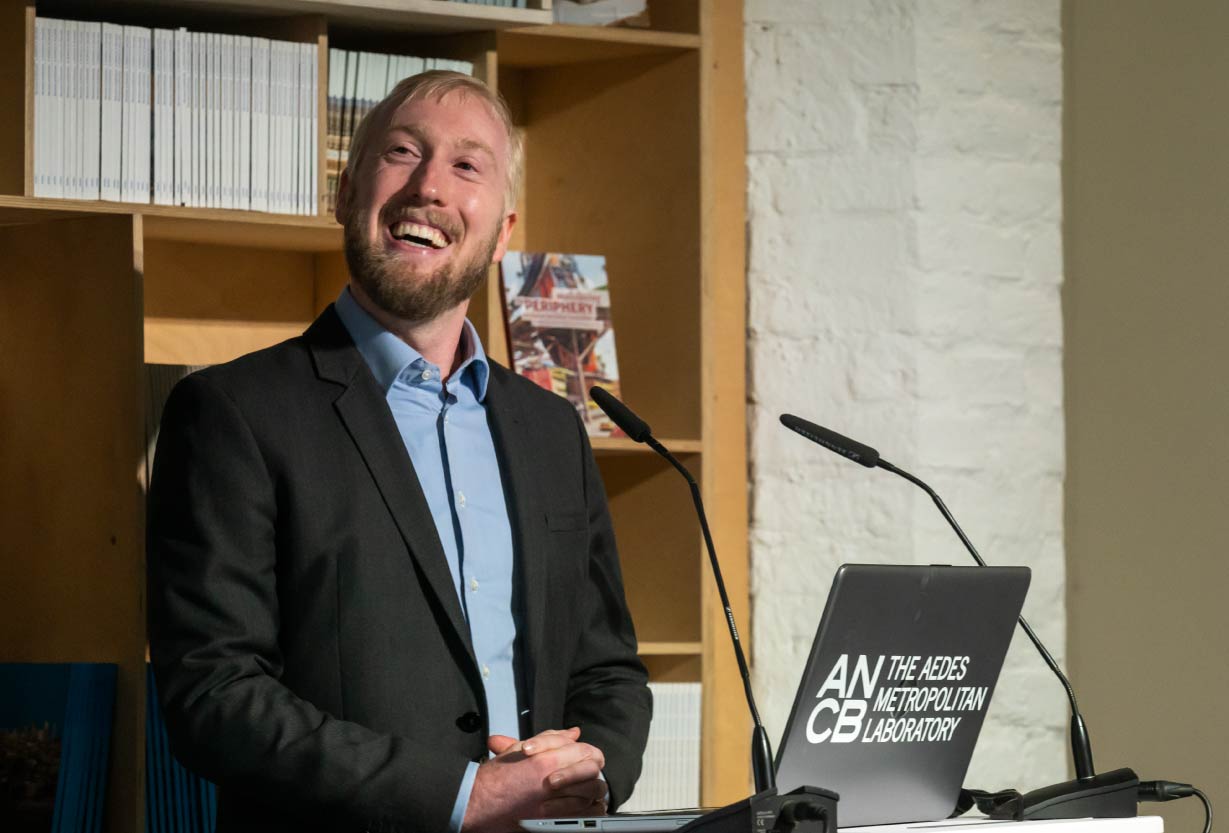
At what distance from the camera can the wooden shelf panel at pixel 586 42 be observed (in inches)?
120

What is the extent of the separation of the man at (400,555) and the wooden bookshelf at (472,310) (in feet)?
1.82

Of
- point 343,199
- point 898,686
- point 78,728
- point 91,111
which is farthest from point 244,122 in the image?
point 898,686

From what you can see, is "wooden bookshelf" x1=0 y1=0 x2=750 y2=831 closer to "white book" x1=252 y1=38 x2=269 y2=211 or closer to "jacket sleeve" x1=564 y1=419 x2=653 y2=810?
Result: "white book" x1=252 y1=38 x2=269 y2=211

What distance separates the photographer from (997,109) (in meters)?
3.36

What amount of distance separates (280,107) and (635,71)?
75 centimetres

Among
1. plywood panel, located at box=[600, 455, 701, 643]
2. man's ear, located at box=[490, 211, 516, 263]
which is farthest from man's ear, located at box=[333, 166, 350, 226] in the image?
plywood panel, located at box=[600, 455, 701, 643]

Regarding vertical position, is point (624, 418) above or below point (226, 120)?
below

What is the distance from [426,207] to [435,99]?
0.17 m

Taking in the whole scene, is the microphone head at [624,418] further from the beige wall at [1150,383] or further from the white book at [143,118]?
the beige wall at [1150,383]

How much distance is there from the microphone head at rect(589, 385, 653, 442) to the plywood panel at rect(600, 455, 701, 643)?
1.01 m

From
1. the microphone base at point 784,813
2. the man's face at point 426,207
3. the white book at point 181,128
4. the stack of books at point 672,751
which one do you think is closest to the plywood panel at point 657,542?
the stack of books at point 672,751

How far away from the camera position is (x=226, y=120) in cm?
275

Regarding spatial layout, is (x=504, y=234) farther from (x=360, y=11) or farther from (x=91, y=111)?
(x=91, y=111)

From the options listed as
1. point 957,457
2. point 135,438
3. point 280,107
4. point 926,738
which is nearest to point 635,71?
point 280,107
